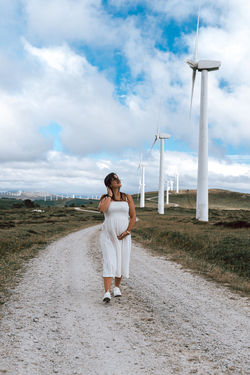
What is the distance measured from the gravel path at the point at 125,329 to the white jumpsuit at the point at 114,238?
927 millimetres

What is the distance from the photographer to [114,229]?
26.7 feet

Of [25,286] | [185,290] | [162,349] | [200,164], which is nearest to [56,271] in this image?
[25,286]

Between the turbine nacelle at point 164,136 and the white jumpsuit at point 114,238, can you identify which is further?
the turbine nacelle at point 164,136

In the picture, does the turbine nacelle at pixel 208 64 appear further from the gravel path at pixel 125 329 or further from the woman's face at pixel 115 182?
the woman's face at pixel 115 182

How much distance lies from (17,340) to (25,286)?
174 inches

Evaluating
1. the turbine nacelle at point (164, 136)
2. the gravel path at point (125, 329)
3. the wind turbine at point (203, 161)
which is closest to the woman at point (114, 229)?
the gravel path at point (125, 329)

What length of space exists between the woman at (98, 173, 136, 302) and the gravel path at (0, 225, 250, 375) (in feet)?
2.95

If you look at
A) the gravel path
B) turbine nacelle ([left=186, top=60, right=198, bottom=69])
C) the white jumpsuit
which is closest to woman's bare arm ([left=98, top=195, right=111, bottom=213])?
the white jumpsuit

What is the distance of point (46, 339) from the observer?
5645 millimetres

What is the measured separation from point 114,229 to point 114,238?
0.26 m

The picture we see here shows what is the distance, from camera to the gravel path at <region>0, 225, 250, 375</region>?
187 inches

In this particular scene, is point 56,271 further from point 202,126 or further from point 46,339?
point 202,126

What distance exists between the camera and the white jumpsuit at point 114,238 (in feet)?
26.6

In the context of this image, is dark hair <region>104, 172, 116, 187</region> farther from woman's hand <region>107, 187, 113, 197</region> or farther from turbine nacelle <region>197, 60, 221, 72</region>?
turbine nacelle <region>197, 60, 221, 72</region>
